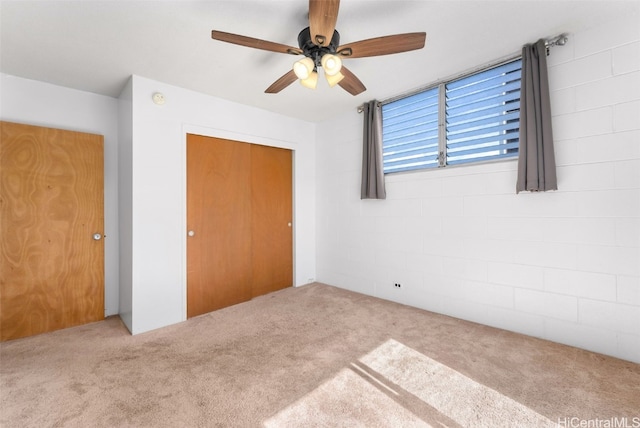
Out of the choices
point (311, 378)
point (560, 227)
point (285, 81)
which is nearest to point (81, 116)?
point (285, 81)

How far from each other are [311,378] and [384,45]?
7.39ft

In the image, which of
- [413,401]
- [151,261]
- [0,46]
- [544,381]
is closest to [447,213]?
[544,381]

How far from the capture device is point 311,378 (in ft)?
5.92

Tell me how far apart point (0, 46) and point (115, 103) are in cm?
97

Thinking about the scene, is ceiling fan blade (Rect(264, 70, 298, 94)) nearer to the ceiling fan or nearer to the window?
the ceiling fan

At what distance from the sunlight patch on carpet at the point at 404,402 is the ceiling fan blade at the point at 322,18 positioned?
217cm

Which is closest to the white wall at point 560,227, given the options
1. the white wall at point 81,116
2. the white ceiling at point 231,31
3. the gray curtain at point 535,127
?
the gray curtain at point 535,127

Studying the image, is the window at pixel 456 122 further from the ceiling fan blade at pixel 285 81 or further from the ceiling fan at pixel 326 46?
the ceiling fan blade at pixel 285 81

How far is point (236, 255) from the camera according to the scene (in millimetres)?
3346

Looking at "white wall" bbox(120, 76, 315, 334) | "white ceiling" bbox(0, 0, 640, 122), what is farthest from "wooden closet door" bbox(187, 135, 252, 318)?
"white ceiling" bbox(0, 0, 640, 122)

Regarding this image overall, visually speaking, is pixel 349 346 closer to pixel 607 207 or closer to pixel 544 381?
pixel 544 381

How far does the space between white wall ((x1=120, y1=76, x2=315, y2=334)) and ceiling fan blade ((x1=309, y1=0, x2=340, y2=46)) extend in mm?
1865

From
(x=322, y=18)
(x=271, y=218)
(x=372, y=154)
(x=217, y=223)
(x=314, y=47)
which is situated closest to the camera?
(x=322, y=18)

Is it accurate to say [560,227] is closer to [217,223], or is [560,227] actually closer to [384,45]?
[384,45]
